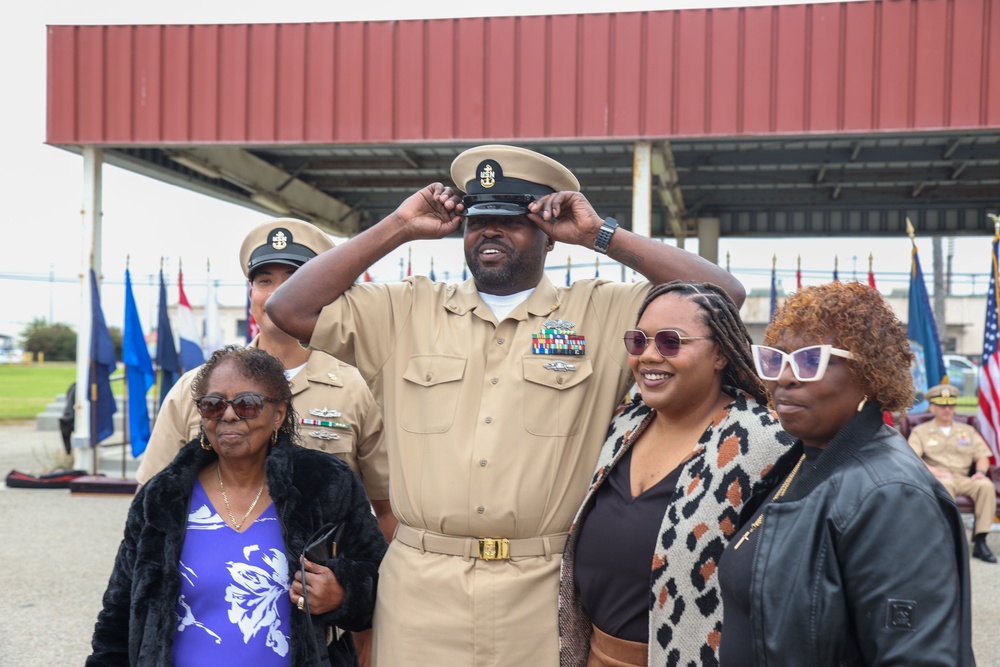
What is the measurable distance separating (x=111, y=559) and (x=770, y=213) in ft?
33.3

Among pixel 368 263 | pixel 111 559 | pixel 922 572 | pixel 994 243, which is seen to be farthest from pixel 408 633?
pixel 994 243

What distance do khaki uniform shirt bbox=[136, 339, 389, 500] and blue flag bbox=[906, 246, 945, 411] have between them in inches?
284

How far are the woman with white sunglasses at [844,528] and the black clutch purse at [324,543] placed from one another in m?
1.12

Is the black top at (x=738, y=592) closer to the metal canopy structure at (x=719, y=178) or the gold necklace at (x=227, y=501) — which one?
the gold necklace at (x=227, y=501)

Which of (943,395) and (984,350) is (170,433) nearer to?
(943,395)

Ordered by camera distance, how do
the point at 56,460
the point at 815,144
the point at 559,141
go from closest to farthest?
the point at 559,141 < the point at 815,144 < the point at 56,460

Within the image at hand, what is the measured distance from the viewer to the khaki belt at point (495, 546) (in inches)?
92.4

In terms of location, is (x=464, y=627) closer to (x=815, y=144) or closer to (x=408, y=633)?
(x=408, y=633)

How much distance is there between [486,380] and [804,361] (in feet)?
3.49

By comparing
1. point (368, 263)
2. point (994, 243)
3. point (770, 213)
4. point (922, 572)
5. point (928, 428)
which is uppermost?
point (770, 213)

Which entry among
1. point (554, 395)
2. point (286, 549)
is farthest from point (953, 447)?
point (286, 549)

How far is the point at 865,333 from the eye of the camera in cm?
165

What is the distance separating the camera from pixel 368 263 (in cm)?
256

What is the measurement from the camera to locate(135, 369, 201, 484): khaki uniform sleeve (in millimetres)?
2902
